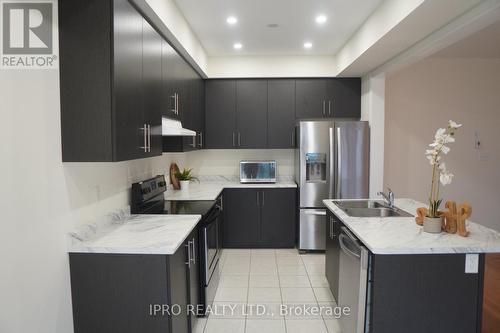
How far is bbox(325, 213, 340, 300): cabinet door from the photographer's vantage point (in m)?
2.76

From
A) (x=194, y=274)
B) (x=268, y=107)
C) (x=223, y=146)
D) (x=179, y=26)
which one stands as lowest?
(x=194, y=274)

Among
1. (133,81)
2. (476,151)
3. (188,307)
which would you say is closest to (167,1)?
(133,81)

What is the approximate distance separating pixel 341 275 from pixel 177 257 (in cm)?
127

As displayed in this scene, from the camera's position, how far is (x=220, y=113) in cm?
471

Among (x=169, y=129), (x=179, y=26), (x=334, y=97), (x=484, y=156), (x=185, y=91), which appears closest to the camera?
(x=169, y=129)

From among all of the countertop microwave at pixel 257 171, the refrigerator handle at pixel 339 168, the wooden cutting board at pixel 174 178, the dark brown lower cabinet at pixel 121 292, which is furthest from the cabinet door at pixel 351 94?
the dark brown lower cabinet at pixel 121 292

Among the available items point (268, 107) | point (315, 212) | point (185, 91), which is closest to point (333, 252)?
point (315, 212)

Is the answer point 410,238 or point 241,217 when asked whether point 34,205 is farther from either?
point 241,217

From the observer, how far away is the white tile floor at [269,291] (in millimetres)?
2679

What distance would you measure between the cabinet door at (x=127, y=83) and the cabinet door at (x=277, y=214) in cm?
253

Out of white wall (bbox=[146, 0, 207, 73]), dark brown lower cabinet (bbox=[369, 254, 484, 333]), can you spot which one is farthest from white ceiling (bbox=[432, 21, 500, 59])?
white wall (bbox=[146, 0, 207, 73])

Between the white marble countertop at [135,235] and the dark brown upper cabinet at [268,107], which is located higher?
the dark brown upper cabinet at [268,107]

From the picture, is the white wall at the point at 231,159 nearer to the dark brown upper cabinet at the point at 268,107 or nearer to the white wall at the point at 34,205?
the dark brown upper cabinet at the point at 268,107

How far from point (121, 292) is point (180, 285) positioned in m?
0.38
